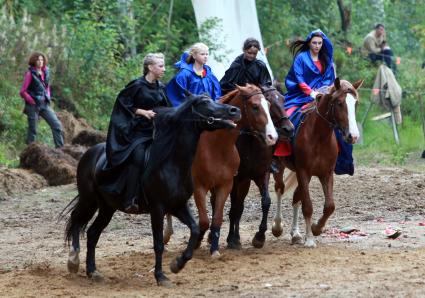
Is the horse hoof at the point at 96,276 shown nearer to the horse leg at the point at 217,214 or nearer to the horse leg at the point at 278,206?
the horse leg at the point at 217,214

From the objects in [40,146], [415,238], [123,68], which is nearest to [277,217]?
[415,238]

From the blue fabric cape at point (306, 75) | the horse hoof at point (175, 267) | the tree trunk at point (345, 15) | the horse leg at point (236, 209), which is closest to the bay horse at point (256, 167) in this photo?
the horse leg at point (236, 209)

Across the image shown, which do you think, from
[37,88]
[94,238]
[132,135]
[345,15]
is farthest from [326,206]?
[345,15]

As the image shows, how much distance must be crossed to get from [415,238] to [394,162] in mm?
7942

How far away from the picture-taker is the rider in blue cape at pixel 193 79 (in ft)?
40.3

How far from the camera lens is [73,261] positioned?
437 inches

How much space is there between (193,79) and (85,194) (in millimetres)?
2073

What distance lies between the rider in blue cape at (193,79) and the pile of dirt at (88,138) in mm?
7512

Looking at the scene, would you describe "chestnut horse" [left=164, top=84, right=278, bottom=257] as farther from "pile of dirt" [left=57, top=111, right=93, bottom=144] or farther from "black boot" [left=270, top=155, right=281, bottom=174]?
"pile of dirt" [left=57, top=111, right=93, bottom=144]

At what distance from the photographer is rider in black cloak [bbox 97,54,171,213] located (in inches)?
413

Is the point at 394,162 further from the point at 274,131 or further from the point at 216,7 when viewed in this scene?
the point at 274,131

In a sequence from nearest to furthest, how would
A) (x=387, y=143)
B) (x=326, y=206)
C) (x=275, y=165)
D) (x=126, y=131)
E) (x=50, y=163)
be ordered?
(x=126, y=131) < (x=326, y=206) < (x=275, y=165) < (x=50, y=163) < (x=387, y=143)

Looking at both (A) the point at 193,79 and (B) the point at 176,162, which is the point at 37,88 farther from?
(B) the point at 176,162

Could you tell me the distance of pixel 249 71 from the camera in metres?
12.9
